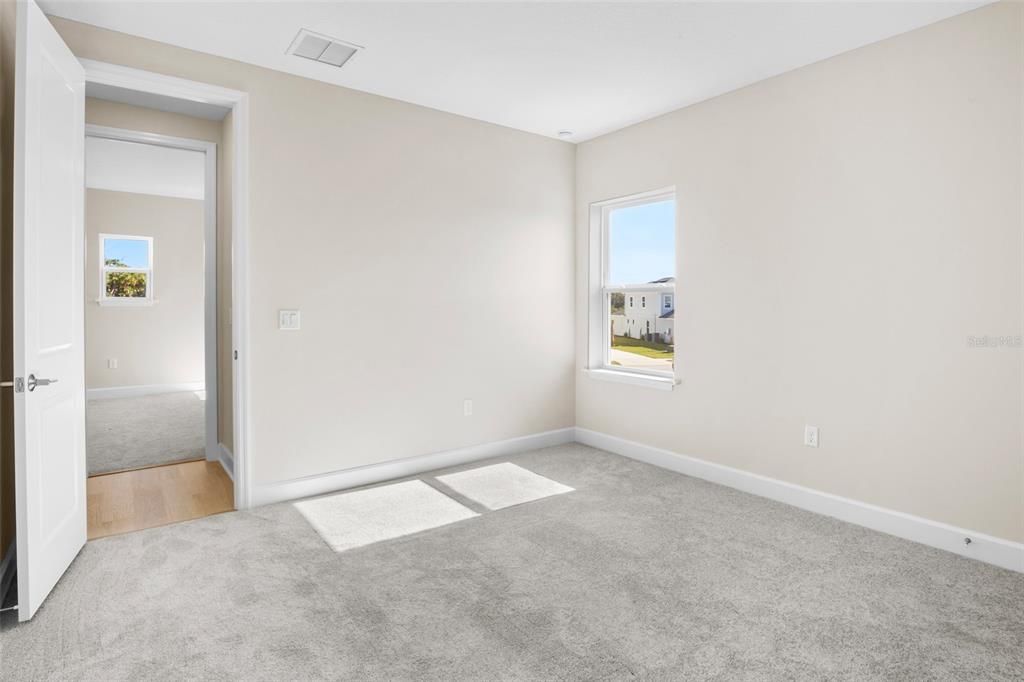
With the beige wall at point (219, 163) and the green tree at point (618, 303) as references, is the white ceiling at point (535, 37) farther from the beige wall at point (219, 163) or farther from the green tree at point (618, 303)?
the green tree at point (618, 303)

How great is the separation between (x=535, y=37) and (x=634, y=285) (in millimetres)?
2185

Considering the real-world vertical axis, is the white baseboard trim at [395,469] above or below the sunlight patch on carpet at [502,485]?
above

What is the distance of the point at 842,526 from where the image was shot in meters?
3.15

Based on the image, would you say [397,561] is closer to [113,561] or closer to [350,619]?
[350,619]

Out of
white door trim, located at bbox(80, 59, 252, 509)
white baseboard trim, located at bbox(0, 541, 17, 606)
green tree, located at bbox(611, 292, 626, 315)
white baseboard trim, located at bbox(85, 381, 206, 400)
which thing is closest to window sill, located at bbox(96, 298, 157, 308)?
white baseboard trim, located at bbox(85, 381, 206, 400)

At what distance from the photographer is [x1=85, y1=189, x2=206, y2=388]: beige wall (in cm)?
716

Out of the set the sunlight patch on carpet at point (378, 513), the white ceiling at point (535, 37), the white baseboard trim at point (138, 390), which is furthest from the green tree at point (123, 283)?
the sunlight patch on carpet at point (378, 513)

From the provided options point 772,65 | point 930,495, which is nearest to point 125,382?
point 772,65

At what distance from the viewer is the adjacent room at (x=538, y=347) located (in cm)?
218

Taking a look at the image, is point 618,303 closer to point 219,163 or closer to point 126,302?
point 219,163

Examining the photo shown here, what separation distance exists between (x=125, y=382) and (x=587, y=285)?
6.22 meters

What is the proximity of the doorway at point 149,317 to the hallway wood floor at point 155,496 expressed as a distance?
11 mm

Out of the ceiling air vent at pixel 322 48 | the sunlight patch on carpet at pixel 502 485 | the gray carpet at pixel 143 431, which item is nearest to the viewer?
the ceiling air vent at pixel 322 48

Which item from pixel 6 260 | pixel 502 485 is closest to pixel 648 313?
pixel 502 485
